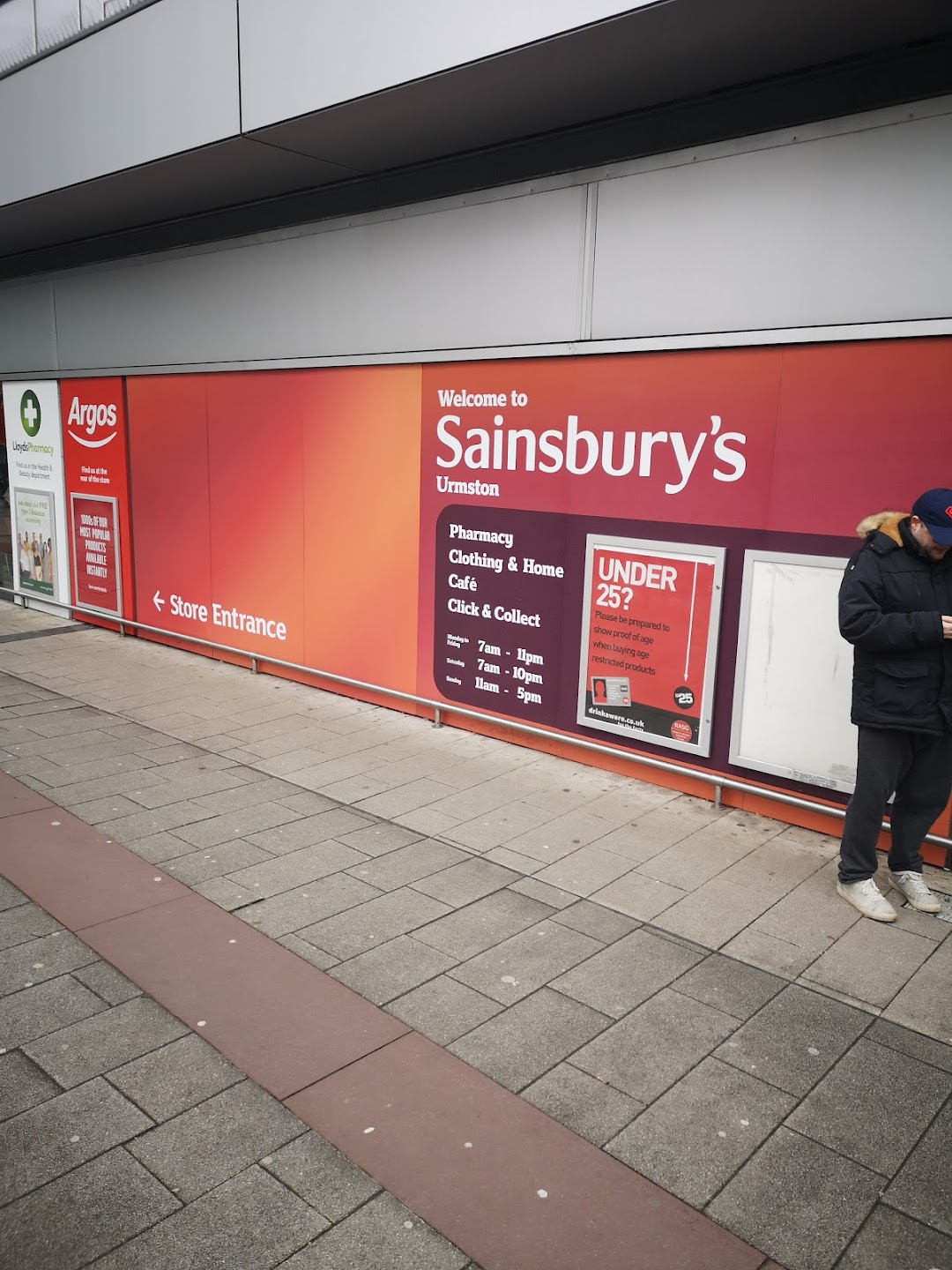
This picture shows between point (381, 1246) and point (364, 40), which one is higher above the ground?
point (364, 40)

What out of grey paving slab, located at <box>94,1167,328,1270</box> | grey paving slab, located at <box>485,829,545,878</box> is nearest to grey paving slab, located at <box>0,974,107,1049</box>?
grey paving slab, located at <box>94,1167,328,1270</box>

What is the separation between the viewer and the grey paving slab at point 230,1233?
2.50 meters

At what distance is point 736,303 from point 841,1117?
4.11 metres

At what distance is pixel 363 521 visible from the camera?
25.3 feet

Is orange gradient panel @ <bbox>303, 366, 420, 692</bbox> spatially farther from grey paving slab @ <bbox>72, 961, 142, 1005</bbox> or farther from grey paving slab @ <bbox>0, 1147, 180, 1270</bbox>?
grey paving slab @ <bbox>0, 1147, 180, 1270</bbox>

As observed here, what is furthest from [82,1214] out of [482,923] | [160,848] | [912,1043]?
[912,1043]

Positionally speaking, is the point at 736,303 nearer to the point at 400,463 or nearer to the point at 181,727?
the point at 400,463

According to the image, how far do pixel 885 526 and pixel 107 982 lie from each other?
3.92 meters

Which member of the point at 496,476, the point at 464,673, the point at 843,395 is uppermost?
the point at 843,395

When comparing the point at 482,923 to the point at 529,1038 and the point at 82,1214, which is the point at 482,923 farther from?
the point at 82,1214

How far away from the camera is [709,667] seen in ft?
18.7

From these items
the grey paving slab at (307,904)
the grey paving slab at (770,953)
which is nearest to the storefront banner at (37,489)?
the grey paving slab at (307,904)

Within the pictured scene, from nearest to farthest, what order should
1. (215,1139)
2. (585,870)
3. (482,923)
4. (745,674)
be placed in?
1. (215,1139)
2. (482,923)
3. (585,870)
4. (745,674)

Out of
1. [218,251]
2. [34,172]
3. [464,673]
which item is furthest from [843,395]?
[34,172]
